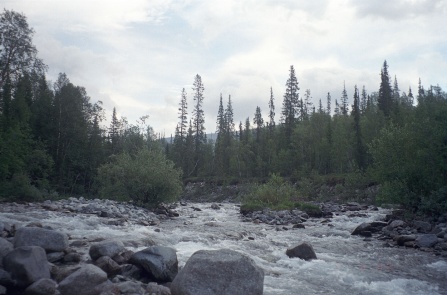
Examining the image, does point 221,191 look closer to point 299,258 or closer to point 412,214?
point 412,214

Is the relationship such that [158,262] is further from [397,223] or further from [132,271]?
[397,223]

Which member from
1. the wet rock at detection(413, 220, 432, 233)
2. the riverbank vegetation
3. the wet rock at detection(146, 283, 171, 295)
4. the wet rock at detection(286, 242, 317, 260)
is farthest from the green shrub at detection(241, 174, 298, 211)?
the wet rock at detection(146, 283, 171, 295)

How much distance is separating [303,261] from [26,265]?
969cm

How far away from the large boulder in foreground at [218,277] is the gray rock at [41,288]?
9.27 ft

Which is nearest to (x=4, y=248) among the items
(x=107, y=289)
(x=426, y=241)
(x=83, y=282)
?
(x=83, y=282)

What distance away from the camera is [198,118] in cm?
8194

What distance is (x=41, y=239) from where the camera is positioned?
1169cm

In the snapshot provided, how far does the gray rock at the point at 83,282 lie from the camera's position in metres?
8.83

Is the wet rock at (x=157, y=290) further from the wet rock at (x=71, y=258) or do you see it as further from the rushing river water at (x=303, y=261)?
the wet rock at (x=71, y=258)

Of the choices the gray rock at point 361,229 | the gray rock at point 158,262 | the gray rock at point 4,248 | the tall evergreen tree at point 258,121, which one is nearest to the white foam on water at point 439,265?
the gray rock at point 361,229

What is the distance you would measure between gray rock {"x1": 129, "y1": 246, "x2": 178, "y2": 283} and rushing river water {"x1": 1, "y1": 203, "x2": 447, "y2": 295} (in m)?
1.93

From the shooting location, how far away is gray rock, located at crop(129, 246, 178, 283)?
418 inches

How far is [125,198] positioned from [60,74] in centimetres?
3694

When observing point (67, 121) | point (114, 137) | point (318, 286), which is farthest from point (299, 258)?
point (114, 137)
